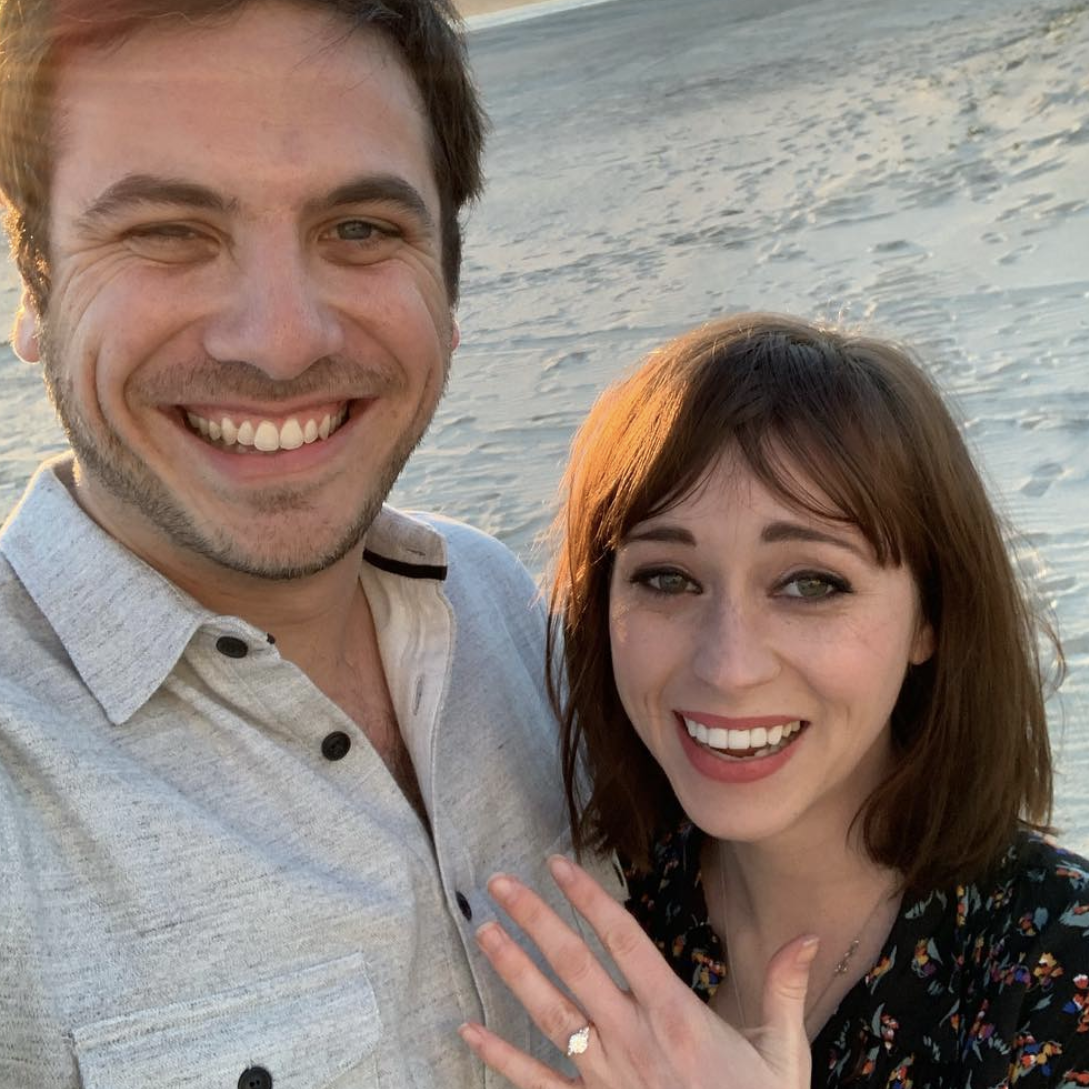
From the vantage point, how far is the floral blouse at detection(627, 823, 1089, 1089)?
6.11ft

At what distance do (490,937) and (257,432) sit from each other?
85 cm

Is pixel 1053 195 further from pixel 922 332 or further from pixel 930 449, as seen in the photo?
pixel 930 449

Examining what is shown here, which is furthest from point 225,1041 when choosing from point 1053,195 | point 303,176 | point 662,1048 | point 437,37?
point 1053,195

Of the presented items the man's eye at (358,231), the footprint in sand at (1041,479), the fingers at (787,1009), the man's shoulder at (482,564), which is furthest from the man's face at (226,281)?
the footprint in sand at (1041,479)

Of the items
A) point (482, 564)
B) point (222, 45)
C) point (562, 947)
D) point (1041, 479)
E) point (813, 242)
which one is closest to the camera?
point (562, 947)

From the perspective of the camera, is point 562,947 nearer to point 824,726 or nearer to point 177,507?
point 824,726

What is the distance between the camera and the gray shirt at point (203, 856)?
159 cm

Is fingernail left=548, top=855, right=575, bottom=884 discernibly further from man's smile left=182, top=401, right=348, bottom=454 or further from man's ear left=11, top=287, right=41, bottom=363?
man's ear left=11, top=287, right=41, bottom=363

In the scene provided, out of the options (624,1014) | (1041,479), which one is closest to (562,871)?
(624,1014)

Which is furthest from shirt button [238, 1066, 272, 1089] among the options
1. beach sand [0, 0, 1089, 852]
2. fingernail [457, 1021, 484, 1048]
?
beach sand [0, 0, 1089, 852]

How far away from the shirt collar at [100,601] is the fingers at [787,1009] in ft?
2.96

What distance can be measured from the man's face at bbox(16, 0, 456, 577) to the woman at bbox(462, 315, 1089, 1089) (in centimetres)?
54

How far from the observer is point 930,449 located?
2.12 metres

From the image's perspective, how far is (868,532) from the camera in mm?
2055
